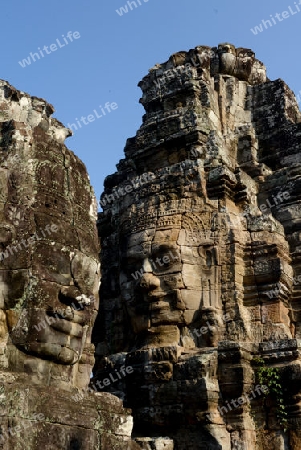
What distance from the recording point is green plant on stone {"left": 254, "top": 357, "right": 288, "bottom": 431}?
10.3m

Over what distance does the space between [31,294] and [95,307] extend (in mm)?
916

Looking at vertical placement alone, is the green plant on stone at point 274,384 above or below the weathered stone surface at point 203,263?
below

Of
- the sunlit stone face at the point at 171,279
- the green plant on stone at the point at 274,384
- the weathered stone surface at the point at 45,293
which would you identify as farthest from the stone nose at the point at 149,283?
the weathered stone surface at the point at 45,293

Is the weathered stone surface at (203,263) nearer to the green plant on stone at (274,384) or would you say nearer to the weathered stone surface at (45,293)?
the green plant on stone at (274,384)

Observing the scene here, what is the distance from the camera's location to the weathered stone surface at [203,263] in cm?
1050

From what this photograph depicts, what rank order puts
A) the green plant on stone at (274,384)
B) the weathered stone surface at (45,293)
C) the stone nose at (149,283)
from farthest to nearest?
the stone nose at (149,283), the green plant on stone at (274,384), the weathered stone surface at (45,293)

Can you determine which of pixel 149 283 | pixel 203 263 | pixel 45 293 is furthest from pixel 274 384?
pixel 45 293

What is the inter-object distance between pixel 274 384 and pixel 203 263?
2717 mm

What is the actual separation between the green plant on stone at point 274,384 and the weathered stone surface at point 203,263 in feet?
0.24

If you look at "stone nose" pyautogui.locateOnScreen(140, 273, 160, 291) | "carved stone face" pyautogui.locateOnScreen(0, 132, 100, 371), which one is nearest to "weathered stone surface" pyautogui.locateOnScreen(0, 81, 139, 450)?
"carved stone face" pyautogui.locateOnScreen(0, 132, 100, 371)

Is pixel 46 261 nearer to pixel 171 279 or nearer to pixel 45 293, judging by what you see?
pixel 45 293

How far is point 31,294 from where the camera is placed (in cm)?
620

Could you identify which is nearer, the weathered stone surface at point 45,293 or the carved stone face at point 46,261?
the weathered stone surface at point 45,293

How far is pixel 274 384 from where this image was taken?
34.2 ft
